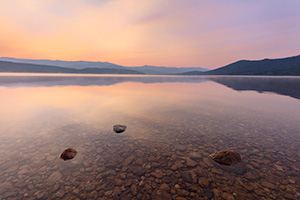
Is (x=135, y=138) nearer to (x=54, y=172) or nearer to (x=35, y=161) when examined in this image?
(x=54, y=172)

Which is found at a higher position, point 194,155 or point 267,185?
point 267,185

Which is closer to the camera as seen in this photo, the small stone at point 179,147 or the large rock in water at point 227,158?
the large rock in water at point 227,158

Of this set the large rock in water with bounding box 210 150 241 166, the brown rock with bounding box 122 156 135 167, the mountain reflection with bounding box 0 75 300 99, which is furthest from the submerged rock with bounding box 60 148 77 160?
the mountain reflection with bounding box 0 75 300 99

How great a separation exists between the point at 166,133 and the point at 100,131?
544 cm

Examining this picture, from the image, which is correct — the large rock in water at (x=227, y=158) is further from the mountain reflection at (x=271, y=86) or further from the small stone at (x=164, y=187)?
the mountain reflection at (x=271, y=86)

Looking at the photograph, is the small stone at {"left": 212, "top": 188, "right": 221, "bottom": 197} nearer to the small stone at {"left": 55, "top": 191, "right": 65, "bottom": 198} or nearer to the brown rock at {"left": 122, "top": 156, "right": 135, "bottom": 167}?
the brown rock at {"left": 122, "top": 156, "right": 135, "bottom": 167}

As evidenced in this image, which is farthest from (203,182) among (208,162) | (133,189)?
(133,189)

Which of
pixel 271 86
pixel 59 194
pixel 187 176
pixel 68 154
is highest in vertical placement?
pixel 68 154

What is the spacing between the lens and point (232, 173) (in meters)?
6.75

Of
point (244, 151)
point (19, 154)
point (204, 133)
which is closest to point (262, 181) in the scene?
point (244, 151)

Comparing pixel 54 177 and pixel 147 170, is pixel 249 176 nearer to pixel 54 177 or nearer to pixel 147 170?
pixel 147 170

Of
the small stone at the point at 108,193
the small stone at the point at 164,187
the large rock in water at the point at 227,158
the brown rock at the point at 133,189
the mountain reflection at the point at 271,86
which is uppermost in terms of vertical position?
the large rock in water at the point at 227,158

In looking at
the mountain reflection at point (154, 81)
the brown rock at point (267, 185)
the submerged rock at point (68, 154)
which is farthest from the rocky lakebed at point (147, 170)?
the mountain reflection at point (154, 81)

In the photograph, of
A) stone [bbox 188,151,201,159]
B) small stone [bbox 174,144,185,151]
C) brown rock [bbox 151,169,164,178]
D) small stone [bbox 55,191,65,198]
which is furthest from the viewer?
small stone [bbox 174,144,185,151]
